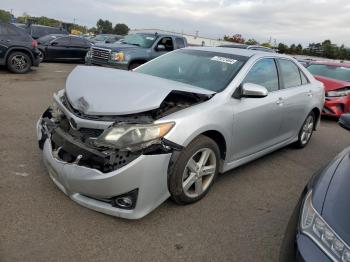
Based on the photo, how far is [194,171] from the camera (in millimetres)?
3582

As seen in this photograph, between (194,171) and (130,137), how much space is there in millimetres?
818

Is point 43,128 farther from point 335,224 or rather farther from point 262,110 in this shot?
Answer: point 335,224

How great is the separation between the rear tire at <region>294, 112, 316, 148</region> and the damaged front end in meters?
3.07

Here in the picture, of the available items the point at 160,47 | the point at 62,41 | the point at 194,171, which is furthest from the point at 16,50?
the point at 194,171

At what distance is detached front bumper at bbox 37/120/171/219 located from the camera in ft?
9.86

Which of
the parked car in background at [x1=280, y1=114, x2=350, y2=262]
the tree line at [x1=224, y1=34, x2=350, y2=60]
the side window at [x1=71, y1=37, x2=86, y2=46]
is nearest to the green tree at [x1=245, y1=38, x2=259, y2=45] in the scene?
the tree line at [x1=224, y1=34, x2=350, y2=60]

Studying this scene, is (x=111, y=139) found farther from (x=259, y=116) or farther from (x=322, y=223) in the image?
(x=259, y=116)

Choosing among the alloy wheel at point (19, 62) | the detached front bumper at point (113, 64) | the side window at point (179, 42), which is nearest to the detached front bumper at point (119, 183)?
the detached front bumper at point (113, 64)

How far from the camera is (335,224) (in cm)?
196

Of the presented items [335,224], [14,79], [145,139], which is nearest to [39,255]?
[145,139]

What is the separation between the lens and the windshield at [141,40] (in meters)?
12.6

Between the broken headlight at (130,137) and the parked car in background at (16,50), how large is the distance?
9709mm

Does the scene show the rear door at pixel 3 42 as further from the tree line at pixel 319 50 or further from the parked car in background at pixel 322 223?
the tree line at pixel 319 50

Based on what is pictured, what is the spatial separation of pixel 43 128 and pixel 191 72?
1.82 metres
